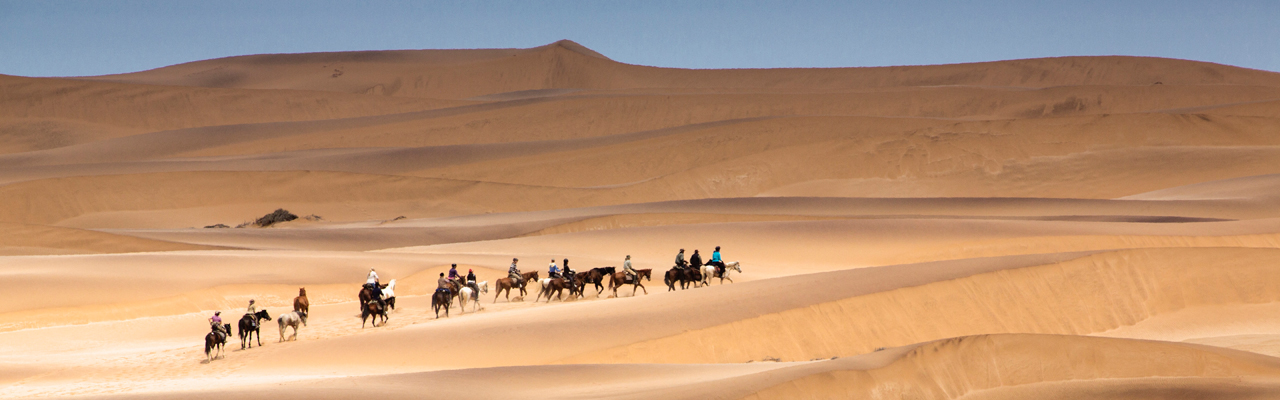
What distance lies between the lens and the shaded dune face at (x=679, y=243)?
1383cm

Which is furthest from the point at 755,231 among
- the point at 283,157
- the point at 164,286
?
→ the point at 283,157

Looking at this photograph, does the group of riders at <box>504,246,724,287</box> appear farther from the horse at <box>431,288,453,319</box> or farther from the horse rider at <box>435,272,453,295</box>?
the horse at <box>431,288,453,319</box>

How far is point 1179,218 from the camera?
132ft

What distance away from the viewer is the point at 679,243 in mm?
36281

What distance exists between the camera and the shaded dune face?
1383 centimetres

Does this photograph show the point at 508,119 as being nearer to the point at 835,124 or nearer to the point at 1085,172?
the point at 835,124

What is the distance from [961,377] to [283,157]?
7129 cm

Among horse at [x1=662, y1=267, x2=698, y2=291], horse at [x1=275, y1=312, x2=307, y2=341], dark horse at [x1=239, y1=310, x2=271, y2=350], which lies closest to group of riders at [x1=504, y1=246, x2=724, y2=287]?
horse at [x1=662, y1=267, x2=698, y2=291]

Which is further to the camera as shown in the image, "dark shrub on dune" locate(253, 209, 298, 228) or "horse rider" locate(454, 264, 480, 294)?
"dark shrub on dune" locate(253, 209, 298, 228)

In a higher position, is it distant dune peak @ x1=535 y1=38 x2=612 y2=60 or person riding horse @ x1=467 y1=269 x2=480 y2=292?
distant dune peak @ x1=535 y1=38 x2=612 y2=60

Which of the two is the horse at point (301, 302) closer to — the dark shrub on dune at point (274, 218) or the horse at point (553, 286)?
the horse at point (553, 286)

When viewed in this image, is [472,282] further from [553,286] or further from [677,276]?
[677,276]

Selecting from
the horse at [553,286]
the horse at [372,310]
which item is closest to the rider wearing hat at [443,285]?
the horse at [372,310]

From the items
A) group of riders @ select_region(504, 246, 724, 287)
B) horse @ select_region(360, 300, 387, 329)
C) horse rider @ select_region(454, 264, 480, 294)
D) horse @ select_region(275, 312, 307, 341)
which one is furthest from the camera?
group of riders @ select_region(504, 246, 724, 287)
